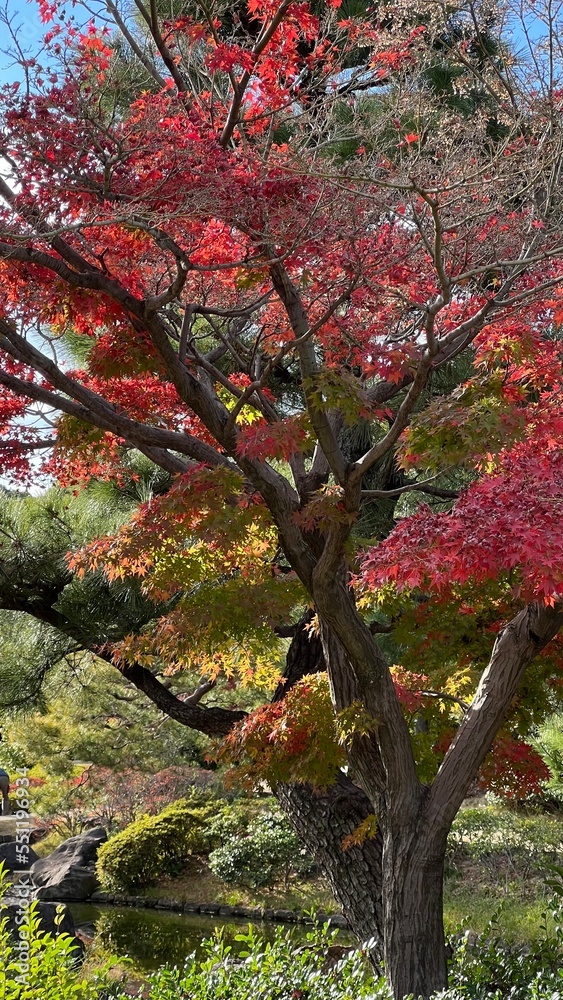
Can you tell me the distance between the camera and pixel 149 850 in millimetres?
10820

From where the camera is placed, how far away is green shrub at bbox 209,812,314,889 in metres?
10.2

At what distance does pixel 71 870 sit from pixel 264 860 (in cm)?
261

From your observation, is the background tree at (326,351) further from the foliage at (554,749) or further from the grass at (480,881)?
the foliage at (554,749)

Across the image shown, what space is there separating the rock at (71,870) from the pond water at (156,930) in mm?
228

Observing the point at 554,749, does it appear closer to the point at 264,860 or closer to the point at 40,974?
the point at 264,860

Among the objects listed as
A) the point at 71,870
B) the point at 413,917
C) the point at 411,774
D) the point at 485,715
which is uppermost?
the point at 485,715

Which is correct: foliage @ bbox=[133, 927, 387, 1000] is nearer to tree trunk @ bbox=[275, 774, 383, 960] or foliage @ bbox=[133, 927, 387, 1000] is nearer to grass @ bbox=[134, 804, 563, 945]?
tree trunk @ bbox=[275, 774, 383, 960]

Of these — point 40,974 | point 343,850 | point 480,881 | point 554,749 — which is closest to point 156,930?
point 480,881

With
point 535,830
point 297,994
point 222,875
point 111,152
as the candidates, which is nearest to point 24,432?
point 111,152

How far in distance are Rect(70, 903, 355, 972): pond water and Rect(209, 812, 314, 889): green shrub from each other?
0.56 metres

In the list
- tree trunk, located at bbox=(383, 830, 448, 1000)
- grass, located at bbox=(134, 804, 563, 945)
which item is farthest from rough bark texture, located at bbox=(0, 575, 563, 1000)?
grass, located at bbox=(134, 804, 563, 945)

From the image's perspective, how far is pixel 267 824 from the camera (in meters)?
10.7

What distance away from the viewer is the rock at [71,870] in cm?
1077

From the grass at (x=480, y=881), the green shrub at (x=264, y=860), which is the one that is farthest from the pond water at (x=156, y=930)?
the green shrub at (x=264, y=860)
